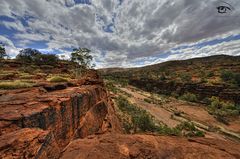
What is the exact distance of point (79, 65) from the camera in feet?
151

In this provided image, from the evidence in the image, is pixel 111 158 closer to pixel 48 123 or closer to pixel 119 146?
pixel 119 146

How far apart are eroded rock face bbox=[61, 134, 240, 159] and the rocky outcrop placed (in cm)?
4658

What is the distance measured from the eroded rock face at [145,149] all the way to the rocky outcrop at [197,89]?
4658cm

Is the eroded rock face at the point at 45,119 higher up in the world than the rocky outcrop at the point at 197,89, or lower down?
higher up

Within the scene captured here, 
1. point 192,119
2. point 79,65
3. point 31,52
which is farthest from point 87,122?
point 31,52

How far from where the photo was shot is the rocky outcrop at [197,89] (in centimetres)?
4341

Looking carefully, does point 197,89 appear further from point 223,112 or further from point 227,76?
point 223,112

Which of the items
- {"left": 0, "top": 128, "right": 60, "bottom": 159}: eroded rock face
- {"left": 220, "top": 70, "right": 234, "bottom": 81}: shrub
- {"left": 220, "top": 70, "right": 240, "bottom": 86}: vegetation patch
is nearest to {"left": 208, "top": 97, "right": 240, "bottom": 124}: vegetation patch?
{"left": 220, "top": 70, "right": 240, "bottom": 86}: vegetation patch

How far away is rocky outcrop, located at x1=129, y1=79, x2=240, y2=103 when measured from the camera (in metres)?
43.4

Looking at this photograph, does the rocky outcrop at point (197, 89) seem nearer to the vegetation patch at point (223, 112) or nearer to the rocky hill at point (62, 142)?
the vegetation patch at point (223, 112)

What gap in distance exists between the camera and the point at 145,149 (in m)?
4.71

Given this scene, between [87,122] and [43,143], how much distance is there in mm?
5230

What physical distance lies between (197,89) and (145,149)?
5612 cm

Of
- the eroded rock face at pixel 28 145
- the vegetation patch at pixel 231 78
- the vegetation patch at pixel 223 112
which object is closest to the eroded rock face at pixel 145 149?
the eroded rock face at pixel 28 145
